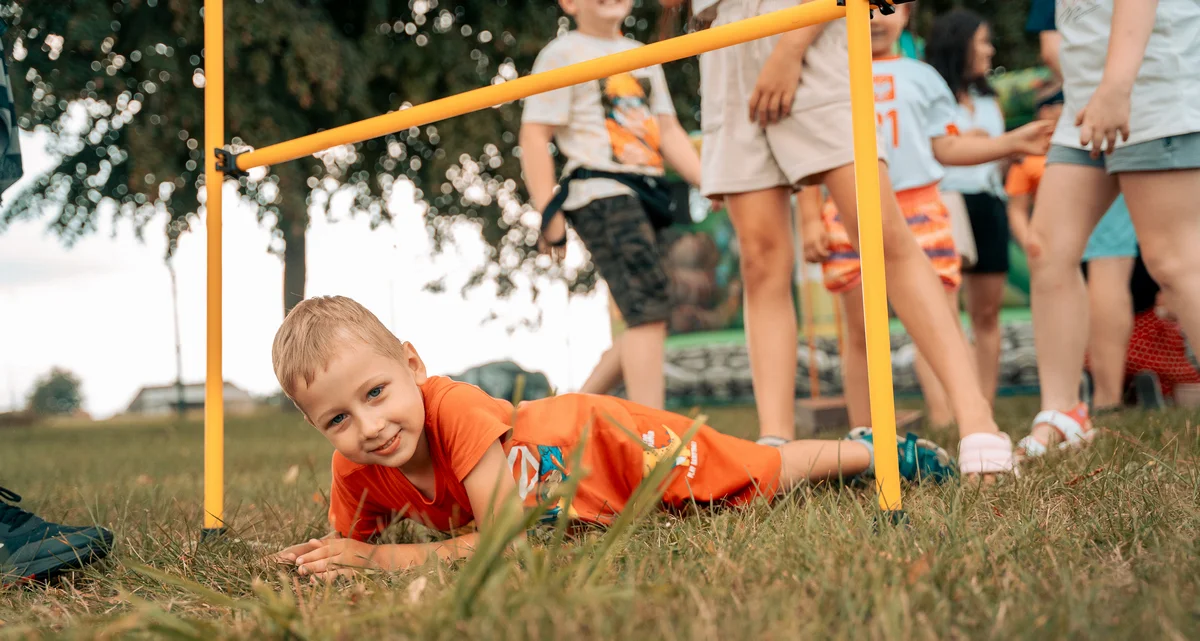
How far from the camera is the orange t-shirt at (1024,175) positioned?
4.61m

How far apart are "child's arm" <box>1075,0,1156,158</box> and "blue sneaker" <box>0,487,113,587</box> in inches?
88.4

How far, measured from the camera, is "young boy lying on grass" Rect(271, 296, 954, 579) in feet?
5.35

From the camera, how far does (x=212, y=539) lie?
5.94 ft

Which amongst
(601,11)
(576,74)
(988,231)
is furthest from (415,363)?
(988,231)

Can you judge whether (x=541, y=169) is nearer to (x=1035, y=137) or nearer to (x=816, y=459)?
(x=1035, y=137)

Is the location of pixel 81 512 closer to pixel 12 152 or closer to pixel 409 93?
pixel 12 152

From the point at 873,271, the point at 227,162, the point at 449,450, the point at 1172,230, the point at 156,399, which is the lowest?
the point at 156,399

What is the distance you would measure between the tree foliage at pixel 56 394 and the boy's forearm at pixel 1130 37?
55.9 ft

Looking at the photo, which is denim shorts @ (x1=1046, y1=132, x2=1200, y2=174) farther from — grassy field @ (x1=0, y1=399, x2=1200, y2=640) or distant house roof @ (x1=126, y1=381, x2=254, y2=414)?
distant house roof @ (x1=126, y1=381, x2=254, y2=414)

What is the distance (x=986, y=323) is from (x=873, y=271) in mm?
2947

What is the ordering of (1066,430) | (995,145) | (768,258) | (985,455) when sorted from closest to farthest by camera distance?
(985,455), (1066,430), (768,258), (995,145)

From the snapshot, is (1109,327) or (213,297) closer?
(213,297)

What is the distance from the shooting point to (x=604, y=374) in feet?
11.7

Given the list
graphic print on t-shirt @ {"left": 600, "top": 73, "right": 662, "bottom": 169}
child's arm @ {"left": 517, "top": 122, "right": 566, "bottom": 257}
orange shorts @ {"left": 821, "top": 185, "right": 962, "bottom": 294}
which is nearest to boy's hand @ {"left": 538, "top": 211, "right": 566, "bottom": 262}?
child's arm @ {"left": 517, "top": 122, "right": 566, "bottom": 257}
